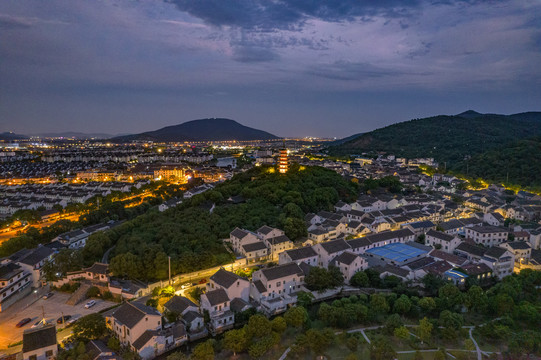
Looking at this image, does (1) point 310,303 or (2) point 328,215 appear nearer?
(1) point 310,303

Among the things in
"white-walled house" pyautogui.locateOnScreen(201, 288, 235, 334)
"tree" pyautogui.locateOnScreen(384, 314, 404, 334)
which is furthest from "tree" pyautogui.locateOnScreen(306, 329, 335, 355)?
"white-walled house" pyautogui.locateOnScreen(201, 288, 235, 334)

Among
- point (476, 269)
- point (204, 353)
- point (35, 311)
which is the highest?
point (476, 269)

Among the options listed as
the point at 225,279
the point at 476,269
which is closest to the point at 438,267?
the point at 476,269

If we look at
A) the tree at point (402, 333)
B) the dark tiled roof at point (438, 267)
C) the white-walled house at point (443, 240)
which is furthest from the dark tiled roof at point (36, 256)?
the white-walled house at point (443, 240)

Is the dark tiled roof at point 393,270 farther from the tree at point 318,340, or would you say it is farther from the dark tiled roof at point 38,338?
the dark tiled roof at point 38,338

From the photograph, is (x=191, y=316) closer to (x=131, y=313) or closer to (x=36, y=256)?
(x=131, y=313)

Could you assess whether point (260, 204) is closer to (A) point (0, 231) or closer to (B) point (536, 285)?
(B) point (536, 285)

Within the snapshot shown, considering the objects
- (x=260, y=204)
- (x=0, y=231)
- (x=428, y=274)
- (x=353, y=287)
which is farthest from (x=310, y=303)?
(x=0, y=231)
